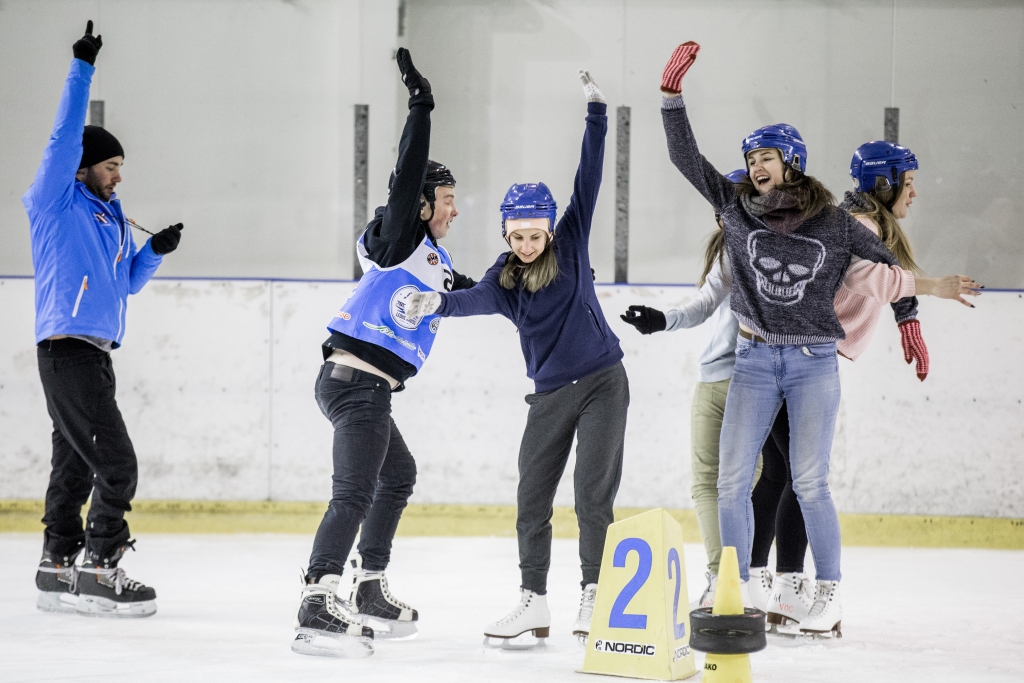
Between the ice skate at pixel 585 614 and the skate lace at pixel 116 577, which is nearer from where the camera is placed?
the ice skate at pixel 585 614

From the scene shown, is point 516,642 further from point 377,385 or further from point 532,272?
point 532,272

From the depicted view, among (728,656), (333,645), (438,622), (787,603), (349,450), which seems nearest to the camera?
(728,656)

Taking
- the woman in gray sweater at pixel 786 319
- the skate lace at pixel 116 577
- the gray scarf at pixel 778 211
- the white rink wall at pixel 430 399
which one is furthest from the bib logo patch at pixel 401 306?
the white rink wall at pixel 430 399

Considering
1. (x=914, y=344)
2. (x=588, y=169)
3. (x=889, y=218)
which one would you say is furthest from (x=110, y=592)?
(x=889, y=218)

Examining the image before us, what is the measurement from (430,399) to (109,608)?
6.69 ft

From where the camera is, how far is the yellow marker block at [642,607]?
2.35 metres

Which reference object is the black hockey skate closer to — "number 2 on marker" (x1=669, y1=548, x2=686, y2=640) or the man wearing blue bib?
the man wearing blue bib

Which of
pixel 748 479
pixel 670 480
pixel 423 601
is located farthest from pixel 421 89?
pixel 670 480

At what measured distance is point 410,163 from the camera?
2.63m

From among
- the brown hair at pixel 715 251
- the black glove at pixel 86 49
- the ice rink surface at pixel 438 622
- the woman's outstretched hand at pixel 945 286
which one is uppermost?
the black glove at pixel 86 49

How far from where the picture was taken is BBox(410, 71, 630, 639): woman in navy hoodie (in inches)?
109

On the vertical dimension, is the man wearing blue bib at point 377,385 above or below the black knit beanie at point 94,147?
below

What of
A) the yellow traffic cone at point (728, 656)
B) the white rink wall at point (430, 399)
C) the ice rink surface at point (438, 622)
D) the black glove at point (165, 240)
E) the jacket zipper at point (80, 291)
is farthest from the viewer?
the white rink wall at point (430, 399)

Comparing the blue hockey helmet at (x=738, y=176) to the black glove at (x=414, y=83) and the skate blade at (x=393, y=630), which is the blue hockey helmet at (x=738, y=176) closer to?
the black glove at (x=414, y=83)
